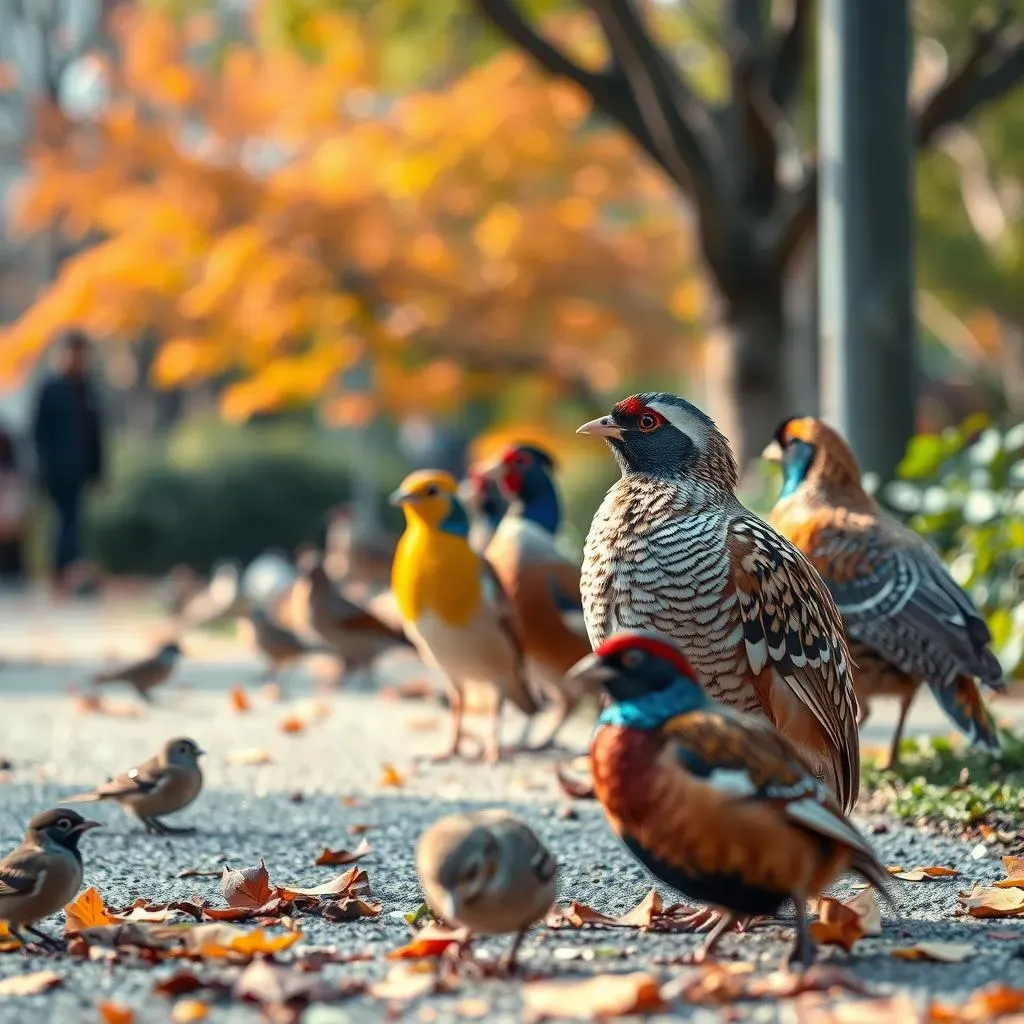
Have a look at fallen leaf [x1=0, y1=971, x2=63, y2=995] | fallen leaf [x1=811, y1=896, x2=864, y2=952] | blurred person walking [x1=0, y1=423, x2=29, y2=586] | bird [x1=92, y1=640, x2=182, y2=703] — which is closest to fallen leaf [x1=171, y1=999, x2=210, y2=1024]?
fallen leaf [x1=0, y1=971, x2=63, y2=995]

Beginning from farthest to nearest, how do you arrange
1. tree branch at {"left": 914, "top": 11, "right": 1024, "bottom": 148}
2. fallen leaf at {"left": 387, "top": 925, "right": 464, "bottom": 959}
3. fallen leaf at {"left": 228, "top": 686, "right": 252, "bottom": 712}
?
1. tree branch at {"left": 914, "top": 11, "right": 1024, "bottom": 148}
2. fallen leaf at {"left": 228, "top": 686, "right": 252, "bottom": 712}
3. fallen leaf at {"left": 387, "top": 925, "right": 464, "bottom": 959}

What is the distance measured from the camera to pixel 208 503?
21203mm

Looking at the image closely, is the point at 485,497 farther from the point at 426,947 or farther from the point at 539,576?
the point at 426,947

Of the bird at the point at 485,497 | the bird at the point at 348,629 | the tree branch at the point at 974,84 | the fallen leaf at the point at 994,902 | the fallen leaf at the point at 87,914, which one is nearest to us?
the fallen leaf at the point at 87,914

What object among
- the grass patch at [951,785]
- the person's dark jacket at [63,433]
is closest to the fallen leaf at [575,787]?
the grass patch at [951,785]

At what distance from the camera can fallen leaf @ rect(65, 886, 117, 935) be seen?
4.51 metres

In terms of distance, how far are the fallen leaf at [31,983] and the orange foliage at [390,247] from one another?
37.2ft

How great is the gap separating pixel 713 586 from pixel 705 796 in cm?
99

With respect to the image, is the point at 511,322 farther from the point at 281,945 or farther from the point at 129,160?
the point at 281,945

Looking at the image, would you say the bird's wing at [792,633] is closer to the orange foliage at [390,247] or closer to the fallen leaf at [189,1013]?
the fallen leaf at [189,1013]

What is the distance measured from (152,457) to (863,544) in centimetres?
1667

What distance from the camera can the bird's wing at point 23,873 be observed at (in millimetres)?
4434

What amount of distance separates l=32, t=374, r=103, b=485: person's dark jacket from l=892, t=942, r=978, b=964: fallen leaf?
14038 millimetres

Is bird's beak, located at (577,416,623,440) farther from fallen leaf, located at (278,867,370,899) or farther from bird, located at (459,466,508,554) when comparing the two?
bird, located at (459,466,508,554)
